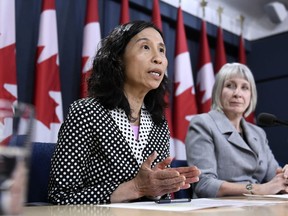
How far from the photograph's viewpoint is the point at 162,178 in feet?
4.09

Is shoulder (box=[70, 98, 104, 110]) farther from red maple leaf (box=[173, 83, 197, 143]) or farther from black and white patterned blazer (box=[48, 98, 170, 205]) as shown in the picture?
red maple leaf (box=[173, 83, 197, 143])

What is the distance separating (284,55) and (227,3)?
0.80 m

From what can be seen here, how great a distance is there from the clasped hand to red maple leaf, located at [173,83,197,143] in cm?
200

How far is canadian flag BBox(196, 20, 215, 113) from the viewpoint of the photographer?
3.65 meters

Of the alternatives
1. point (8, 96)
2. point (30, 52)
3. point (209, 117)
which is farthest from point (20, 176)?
point (30, 52)

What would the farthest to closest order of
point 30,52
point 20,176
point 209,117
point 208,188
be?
point 30,52 < point 209,117 < point 208,188 < point 20,176

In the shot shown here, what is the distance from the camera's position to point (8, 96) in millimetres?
2279

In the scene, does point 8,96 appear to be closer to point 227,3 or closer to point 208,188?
point 208,188

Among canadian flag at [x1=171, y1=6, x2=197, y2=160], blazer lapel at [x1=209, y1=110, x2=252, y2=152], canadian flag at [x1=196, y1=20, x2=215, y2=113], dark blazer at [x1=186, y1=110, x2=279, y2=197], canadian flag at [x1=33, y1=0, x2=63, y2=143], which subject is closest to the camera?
dark blazer at [x1=186, y1=110, x2=279, y2=197]

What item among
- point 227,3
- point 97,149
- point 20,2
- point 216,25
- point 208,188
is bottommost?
point 208,188

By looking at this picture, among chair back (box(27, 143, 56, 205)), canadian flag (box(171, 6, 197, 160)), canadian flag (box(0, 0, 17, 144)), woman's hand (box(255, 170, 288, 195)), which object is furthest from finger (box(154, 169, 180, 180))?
canadian flag (box(171, 6, 197, 160))

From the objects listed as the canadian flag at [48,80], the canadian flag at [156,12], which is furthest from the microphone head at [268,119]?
the canadian flag at [156,12]

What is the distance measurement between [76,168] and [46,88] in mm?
1241

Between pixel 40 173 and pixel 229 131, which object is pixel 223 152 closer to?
pixel 229 131
